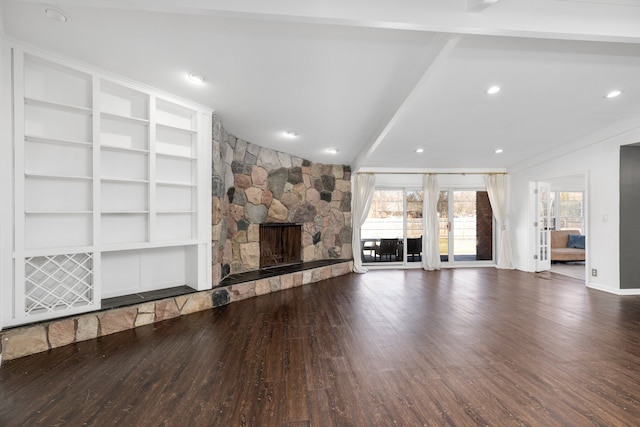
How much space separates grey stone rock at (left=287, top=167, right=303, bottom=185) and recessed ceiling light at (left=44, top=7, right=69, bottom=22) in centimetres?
384

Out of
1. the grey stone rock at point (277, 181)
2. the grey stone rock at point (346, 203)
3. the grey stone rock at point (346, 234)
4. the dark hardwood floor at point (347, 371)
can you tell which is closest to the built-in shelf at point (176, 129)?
the grey stone rock at point (277, 181)

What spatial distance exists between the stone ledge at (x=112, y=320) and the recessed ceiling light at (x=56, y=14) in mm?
2480

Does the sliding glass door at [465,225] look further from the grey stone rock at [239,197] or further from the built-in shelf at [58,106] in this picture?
the built-in shelf at [58,106]

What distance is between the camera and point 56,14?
82.4 inches

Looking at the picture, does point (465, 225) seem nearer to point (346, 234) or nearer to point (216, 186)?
point (346, 234)

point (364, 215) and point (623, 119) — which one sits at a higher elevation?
point (623, 119)

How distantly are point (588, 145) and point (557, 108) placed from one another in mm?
1728

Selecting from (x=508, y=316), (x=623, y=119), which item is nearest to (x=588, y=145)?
(x=623, y=119)

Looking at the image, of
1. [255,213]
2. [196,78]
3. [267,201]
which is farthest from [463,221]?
[196,78]

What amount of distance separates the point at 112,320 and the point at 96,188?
1.33m

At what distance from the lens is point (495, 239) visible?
705 centimetres

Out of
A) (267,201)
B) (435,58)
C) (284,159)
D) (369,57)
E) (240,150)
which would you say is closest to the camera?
(435,58)

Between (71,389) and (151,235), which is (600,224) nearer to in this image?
(151,235)

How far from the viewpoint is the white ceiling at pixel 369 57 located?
80.8 inches
